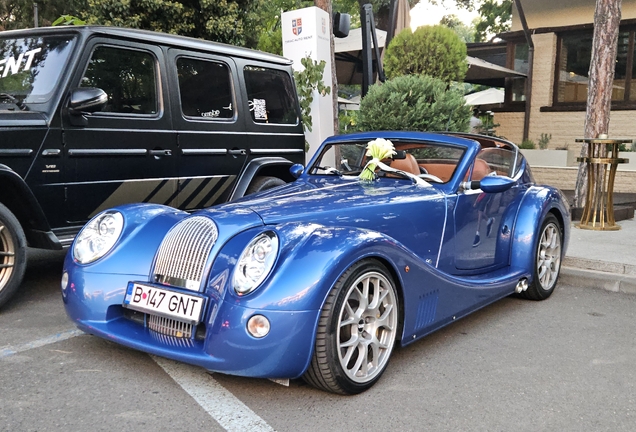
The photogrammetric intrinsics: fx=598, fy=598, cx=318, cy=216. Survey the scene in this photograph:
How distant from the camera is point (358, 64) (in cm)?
1409

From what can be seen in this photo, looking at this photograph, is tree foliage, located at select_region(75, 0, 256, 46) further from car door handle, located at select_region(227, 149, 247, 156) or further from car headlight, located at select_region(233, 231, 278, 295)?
car headlight, located at select_region(233, 231, 278, 295)

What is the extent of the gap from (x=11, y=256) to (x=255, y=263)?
2.22 meters

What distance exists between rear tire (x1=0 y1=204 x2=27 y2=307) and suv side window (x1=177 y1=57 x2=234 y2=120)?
1.86m

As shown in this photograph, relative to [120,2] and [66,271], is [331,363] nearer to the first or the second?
[66,271]

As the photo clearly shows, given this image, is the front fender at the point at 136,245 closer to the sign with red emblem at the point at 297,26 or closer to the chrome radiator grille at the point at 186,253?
the chrome radiator grille at the point at 186,253

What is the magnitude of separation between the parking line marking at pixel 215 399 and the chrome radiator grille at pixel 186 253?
52 centimetres

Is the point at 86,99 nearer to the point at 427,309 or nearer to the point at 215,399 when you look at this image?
the point at 215,399

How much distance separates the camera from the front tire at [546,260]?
4.72 metres

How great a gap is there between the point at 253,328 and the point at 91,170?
267 cm

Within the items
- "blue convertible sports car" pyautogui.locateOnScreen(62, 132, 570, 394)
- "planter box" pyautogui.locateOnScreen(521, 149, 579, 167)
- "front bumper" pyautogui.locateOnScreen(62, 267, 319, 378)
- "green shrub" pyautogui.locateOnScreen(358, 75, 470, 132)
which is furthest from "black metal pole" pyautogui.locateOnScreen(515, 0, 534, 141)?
"front bumper" pyautogui.locateOnScreen(62, 267, 319, 378)

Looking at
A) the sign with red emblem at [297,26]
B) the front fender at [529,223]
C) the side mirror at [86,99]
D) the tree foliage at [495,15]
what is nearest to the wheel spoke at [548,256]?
the front fender at [529,223]

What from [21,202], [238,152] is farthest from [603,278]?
[21,202]

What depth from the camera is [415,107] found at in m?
8.34

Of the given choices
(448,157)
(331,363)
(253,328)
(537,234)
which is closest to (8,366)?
(253,328)
